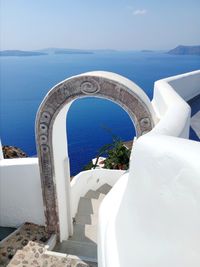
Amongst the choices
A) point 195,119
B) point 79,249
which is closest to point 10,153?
point 79,249

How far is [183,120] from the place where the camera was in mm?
3051

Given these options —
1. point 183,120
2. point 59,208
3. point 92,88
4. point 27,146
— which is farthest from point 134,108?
point 27,146

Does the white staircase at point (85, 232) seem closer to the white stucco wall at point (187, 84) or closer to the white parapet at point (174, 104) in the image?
the white parapet at point (174, 104)

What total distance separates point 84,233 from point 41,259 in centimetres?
128

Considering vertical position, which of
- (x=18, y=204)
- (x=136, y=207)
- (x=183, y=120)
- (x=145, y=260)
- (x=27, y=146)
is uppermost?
(x=183, y=120)

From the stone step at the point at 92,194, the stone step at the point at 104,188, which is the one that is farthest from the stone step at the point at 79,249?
the stone step at the point at 104,188

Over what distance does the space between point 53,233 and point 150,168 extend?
4.83 m

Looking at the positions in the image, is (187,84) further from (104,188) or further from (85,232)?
(85,232)

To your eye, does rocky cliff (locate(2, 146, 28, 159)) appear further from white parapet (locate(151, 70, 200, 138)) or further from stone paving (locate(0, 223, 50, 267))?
white parapet (locate(151, 70, 200, 138))

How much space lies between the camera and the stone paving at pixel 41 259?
5.22 metres

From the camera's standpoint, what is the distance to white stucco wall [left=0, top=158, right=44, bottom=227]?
578cm

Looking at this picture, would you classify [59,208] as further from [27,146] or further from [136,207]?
[27,146]

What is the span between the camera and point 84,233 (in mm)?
6406

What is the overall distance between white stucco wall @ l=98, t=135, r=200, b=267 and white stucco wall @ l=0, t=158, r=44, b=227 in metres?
3.84
